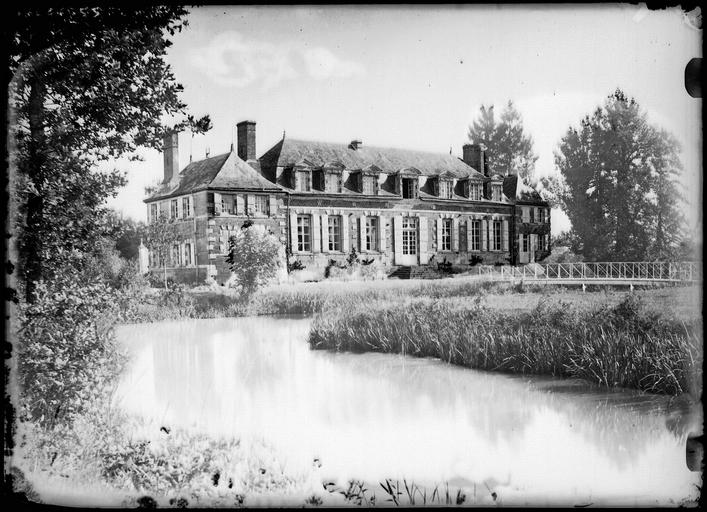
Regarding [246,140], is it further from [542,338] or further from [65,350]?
[542,338]

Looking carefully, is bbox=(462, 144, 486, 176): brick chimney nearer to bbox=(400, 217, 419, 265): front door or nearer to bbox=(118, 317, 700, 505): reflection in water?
bbox=(400, 217, 419, 265): front door

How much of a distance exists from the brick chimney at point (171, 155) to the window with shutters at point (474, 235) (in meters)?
1.88

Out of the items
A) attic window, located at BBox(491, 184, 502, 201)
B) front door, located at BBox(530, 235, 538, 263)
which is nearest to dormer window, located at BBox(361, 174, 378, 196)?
attic window, located at BBox(491, 184, 502, 201)

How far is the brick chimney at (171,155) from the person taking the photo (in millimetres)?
3143

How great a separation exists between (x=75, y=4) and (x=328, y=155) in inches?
62.2

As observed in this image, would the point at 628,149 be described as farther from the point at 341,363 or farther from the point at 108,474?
the point at 108,474

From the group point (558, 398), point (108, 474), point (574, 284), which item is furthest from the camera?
point (574, 284)

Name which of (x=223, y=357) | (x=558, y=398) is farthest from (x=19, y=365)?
(x=558, y=398)

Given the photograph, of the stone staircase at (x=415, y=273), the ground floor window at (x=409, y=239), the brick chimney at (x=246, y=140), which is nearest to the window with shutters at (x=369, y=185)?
the ground floor window at (x=409, y=239)

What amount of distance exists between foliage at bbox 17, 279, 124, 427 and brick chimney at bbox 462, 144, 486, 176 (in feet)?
7.35

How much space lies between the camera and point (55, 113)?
9.86ft

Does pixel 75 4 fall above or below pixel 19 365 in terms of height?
above

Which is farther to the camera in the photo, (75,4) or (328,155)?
(328,155)

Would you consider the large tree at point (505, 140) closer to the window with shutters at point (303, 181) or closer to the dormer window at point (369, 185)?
the dormer window at point (369, 185)
